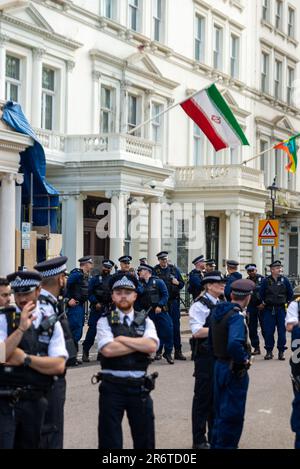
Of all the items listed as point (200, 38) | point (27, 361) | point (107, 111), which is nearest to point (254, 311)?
point (27, 361)

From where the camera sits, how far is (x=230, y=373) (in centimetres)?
746

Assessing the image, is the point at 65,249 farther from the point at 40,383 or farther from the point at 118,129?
the point at 40,383

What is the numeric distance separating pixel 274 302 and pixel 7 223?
649cm

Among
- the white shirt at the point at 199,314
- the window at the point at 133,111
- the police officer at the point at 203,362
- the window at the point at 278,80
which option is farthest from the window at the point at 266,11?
the white shirt at the point at 199,314

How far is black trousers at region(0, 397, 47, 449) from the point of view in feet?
18.6

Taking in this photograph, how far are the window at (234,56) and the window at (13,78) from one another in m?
15.1

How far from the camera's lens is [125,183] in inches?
940

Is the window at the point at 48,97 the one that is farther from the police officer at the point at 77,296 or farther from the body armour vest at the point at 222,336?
the body armour vest at the point at 222,336

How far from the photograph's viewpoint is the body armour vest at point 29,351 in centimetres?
582

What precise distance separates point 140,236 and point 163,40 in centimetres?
802

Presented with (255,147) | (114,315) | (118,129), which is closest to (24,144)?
(118,129)

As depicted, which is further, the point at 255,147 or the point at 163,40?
the point at 255,147

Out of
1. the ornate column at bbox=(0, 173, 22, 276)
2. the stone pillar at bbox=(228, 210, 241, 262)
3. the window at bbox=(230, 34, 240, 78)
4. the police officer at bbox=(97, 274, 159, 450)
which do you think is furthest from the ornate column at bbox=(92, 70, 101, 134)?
the police officer at bbox=(97, 274, 159, 450)

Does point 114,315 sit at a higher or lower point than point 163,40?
lower
